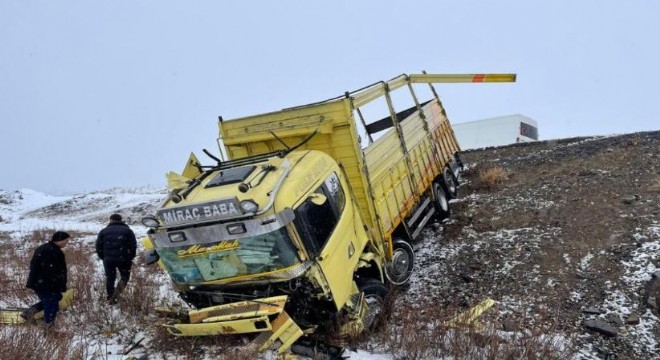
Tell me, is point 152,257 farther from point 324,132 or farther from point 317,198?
point 324,132

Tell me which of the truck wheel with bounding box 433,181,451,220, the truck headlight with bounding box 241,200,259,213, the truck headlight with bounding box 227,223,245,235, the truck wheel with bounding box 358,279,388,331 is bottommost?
the truck wheel with bounding box 433,181,451,220

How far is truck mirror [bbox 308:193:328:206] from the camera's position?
5422 millimetres

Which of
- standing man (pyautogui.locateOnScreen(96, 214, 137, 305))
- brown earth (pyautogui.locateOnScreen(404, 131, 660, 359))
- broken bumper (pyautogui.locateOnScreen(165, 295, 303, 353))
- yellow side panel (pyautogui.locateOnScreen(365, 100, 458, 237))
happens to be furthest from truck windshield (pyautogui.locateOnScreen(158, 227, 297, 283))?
brown earth (pyautogui.locateOnScreen(404, 131, 660, 359))

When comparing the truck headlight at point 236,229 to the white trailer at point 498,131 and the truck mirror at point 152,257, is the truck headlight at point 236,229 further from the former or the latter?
the white trailer at point 498,131

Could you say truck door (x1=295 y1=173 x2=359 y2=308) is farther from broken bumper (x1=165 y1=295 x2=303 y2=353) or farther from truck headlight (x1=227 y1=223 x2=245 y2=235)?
broken bumper (x1=165 y1=295 x2=303 y2=353)

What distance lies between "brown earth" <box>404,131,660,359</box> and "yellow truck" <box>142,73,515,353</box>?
127cm

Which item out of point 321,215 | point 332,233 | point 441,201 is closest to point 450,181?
point 441,201

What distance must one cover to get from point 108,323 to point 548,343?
5.25 metres

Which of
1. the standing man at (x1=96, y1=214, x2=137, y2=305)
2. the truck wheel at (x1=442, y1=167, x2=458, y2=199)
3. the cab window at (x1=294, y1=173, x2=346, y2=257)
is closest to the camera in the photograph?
the cab window at (x1=294, y1=173, x2=346, y2=257)

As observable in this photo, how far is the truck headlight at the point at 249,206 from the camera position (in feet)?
16.0

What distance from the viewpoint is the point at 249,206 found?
4.88 metres

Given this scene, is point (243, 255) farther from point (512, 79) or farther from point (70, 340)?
point (512, 79)

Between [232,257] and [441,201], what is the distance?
569cm

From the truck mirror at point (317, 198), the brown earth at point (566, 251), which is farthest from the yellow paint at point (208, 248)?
the brown earth at point (566, 251)
